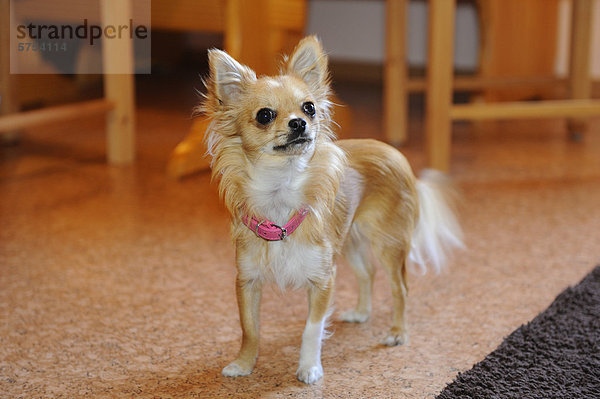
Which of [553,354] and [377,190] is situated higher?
[377,190]

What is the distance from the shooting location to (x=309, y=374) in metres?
1.40

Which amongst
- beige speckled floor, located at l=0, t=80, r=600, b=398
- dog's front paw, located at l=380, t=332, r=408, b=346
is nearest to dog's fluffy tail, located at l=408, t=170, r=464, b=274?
beige speckled floor, located at l=0, t=80, r=600, b=398

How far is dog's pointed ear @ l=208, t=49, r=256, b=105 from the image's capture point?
1.36 m

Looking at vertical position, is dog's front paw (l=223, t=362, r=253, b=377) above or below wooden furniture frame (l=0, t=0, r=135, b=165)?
below

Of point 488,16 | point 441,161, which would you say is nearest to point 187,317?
point 441,161

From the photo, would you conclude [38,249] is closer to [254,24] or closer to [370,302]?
[370,302]

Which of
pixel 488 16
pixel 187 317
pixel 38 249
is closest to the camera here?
pixel 187 317

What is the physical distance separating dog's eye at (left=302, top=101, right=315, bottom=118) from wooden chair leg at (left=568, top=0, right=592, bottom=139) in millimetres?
2409

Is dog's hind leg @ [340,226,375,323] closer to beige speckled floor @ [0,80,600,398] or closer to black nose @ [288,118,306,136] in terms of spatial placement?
beige speckled floor @ [0,80,600,398]

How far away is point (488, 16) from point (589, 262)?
7.31 feet

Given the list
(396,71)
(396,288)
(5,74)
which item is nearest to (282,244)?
(396,288)

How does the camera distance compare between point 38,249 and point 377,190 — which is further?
point 38,249

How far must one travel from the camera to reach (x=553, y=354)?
1.45 meters

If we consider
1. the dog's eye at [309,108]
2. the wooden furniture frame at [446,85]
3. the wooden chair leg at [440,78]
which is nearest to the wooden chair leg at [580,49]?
the wooden furniture frame at [446,85]
